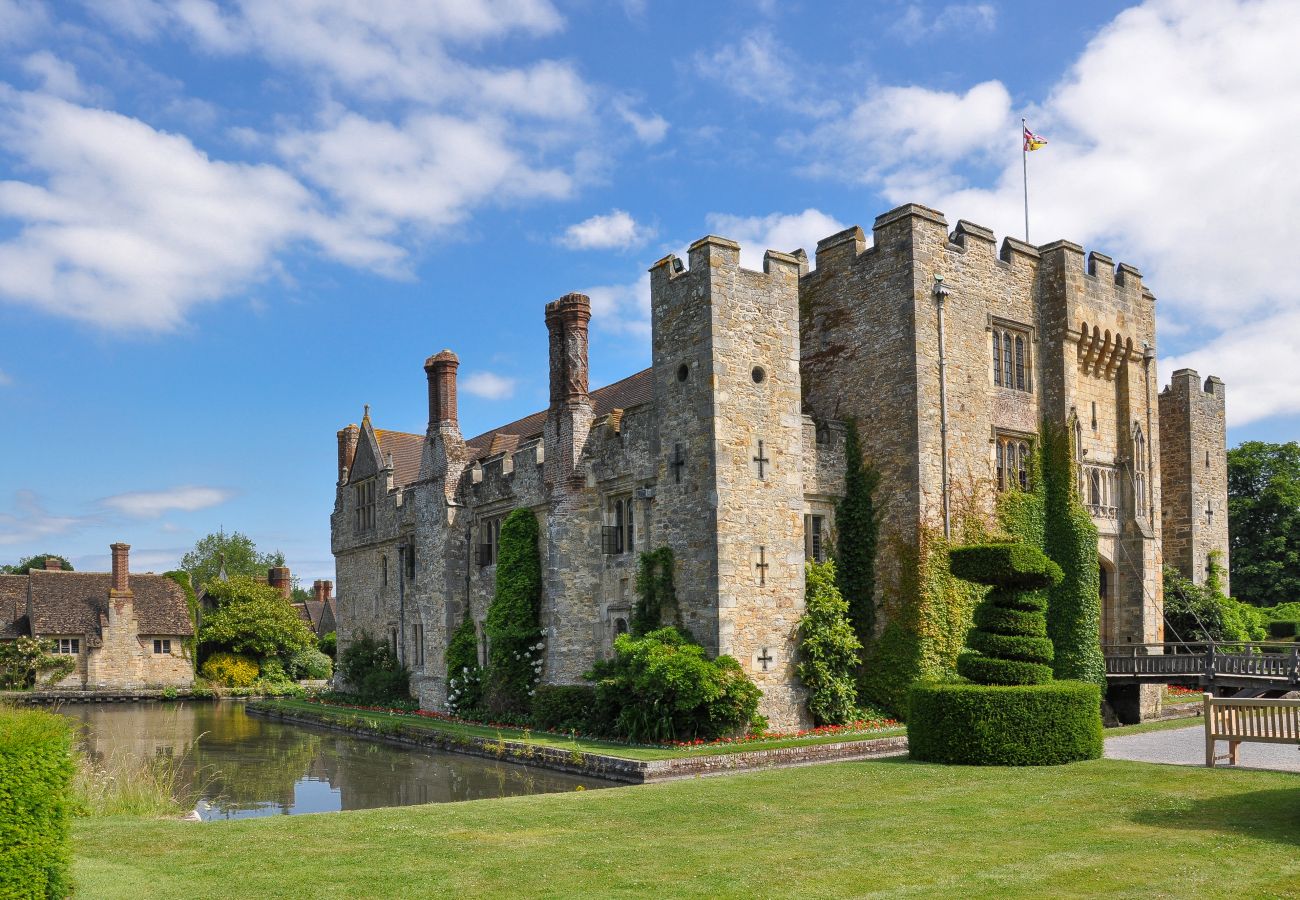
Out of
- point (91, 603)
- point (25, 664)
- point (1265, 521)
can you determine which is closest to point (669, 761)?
point (1265, 521)

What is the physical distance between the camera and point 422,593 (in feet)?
113

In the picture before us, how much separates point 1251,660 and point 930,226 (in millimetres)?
11950

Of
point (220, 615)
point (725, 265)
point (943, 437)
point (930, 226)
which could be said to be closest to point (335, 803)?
point (725, 265)

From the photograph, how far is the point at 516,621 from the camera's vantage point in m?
28.6

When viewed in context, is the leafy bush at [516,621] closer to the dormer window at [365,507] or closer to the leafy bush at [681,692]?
the leafy bush at [681,692]

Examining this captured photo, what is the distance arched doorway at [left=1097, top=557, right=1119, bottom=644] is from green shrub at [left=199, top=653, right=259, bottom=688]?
40127mm

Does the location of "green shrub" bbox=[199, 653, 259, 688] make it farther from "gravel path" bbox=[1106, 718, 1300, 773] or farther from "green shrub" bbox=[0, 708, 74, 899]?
"green shrub" bbox=[0, 708, 74, 899]

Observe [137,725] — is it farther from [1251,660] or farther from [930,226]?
[1251,660]

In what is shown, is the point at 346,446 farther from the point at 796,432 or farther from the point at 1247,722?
the point at 1247,722

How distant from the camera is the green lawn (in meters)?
9.28

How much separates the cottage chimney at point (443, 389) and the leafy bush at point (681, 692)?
13.4 m

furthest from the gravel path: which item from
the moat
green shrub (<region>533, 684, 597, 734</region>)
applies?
green shrub (<region>533, 684, 597, 734</region>)

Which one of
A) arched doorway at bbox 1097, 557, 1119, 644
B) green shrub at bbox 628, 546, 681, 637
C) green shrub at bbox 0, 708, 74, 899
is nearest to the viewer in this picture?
green shrub at bbox 0, 708, 74, 899

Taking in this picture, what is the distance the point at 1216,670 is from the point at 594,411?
17.2 metres
